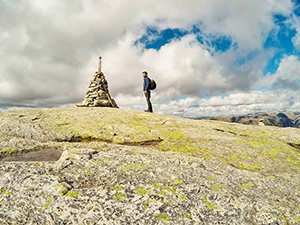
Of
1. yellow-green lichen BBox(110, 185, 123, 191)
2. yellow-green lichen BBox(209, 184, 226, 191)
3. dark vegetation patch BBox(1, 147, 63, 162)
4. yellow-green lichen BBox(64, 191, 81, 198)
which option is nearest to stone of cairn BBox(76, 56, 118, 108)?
dark vegetation patch BBox(1, 147, 63, 162)

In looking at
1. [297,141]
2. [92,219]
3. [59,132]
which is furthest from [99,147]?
[297,141]

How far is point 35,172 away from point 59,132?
18.5ft

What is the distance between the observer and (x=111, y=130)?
11992 millimetres

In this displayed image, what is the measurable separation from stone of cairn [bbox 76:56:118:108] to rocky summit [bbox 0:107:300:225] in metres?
28.2

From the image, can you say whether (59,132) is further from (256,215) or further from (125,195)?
(256,215)

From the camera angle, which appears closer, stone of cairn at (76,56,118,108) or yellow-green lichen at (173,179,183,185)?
yellow-green lichen at (173,179,183,185)

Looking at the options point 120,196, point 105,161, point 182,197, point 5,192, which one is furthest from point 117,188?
point 5,192

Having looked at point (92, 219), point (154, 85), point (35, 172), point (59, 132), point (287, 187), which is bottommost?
point (287, 187)

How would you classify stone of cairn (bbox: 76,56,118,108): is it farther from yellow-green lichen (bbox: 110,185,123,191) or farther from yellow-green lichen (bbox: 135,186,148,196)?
yellow-green lichen (bbox: 135,186,148,196)

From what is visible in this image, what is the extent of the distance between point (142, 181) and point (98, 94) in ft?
128

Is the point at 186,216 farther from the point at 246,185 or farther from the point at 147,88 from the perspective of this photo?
the point at 147,88

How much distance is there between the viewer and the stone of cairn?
39272mm

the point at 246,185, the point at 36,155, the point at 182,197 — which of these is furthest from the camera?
the point at 36,155

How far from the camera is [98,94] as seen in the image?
137ft
